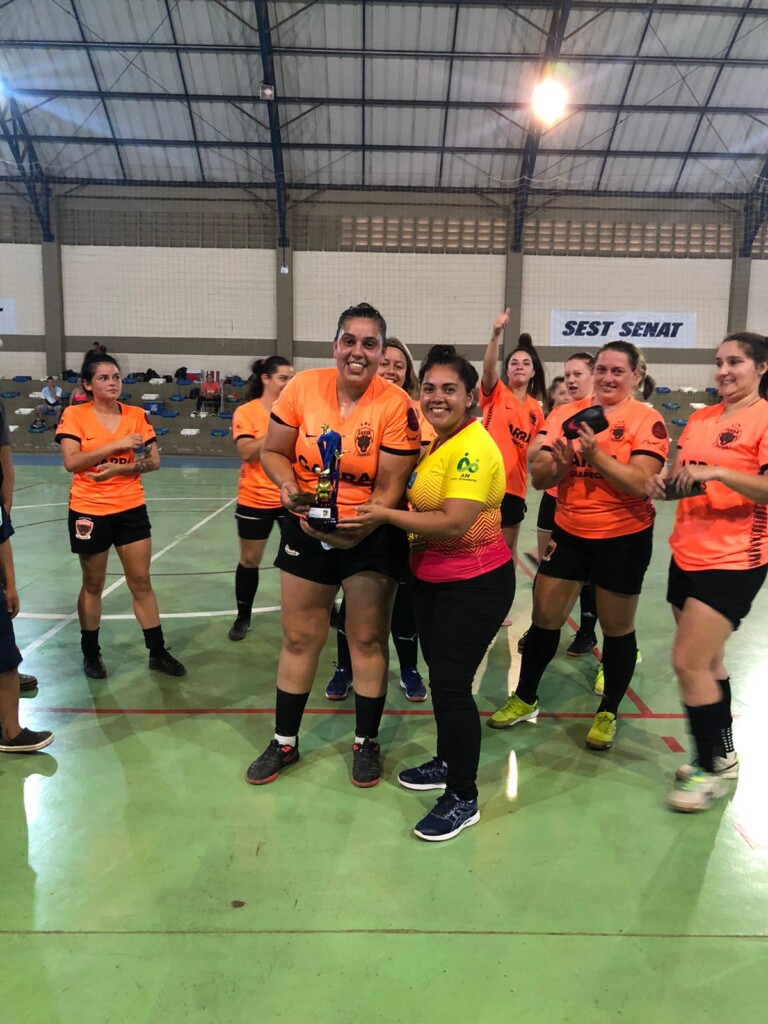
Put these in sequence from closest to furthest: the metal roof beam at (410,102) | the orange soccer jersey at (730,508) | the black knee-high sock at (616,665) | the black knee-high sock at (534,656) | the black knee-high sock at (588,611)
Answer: the orange soccer jersey at (730,508) → the black knee-high sock at (616,665) → the black knee-high sock at (534,656) → the black knee-high sock at (588,611) → the metal roof beam at (410,102)

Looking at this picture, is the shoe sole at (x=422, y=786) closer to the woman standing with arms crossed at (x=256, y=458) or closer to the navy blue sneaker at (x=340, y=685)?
the navy blue sneaker at (x=340, y=685)

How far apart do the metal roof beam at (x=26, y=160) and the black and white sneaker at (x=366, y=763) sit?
18909 millimetres

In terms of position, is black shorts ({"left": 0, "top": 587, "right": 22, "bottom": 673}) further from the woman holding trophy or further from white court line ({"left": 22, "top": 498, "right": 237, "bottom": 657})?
white court line ({"left": 22, "top": 498, "right": 237, "bottom": 657})

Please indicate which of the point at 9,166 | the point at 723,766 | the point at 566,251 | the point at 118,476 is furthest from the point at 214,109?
the point at 723,766

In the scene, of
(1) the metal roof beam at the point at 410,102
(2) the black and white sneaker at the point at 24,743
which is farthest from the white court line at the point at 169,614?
(1) the metal roof beam at the point at 410,102

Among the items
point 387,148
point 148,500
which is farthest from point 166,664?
point 387,148

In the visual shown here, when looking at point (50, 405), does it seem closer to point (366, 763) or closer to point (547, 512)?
point (547, 512)

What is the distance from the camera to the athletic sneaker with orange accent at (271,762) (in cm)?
334

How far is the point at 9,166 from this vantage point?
18.1 metres

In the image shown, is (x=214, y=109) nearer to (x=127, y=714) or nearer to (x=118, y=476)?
(x=118, y=476)

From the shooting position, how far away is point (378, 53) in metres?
15.4

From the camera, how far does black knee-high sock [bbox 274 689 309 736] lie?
3.42 metres

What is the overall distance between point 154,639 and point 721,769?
339 cm

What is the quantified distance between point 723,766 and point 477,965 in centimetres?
164
